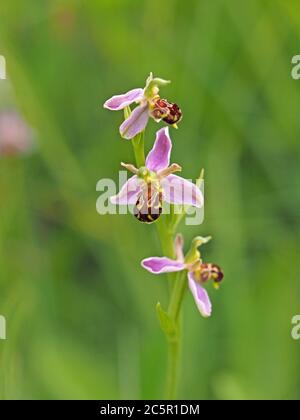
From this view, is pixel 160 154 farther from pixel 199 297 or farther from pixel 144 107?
pixel 199 297

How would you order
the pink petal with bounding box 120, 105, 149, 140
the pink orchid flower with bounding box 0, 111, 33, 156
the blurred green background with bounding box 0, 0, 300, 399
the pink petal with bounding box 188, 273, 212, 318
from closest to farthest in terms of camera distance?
the pink petal with bounding box 120, 105, 149, 140 < the pink petal with bounding box 188, 273, 212, 318 < the blurred green background with bounding box 0, 0, 300, 399 < the pink orchid flower with bounding box 0, 111, 33, 156

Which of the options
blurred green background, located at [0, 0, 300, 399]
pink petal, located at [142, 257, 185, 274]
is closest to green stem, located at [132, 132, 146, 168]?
pink petal, located at [142, 257, 185, 274]

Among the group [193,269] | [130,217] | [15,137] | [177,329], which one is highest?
[15,137]

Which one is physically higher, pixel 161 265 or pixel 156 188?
pixel 156 188

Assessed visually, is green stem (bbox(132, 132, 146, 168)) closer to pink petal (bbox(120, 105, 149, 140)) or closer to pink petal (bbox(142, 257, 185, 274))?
pink petal (bbox(120, 105, 149, 140))

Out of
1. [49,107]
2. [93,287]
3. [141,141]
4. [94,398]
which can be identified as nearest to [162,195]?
[141,141]

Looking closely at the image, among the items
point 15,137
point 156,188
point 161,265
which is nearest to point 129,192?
point 156,188

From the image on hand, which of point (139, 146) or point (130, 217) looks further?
point (130, 217)

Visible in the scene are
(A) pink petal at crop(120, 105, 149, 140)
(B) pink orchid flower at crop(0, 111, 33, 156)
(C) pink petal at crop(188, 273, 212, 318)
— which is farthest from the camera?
(B) pink orchid flower at crop(0, 111, 33, 156)
